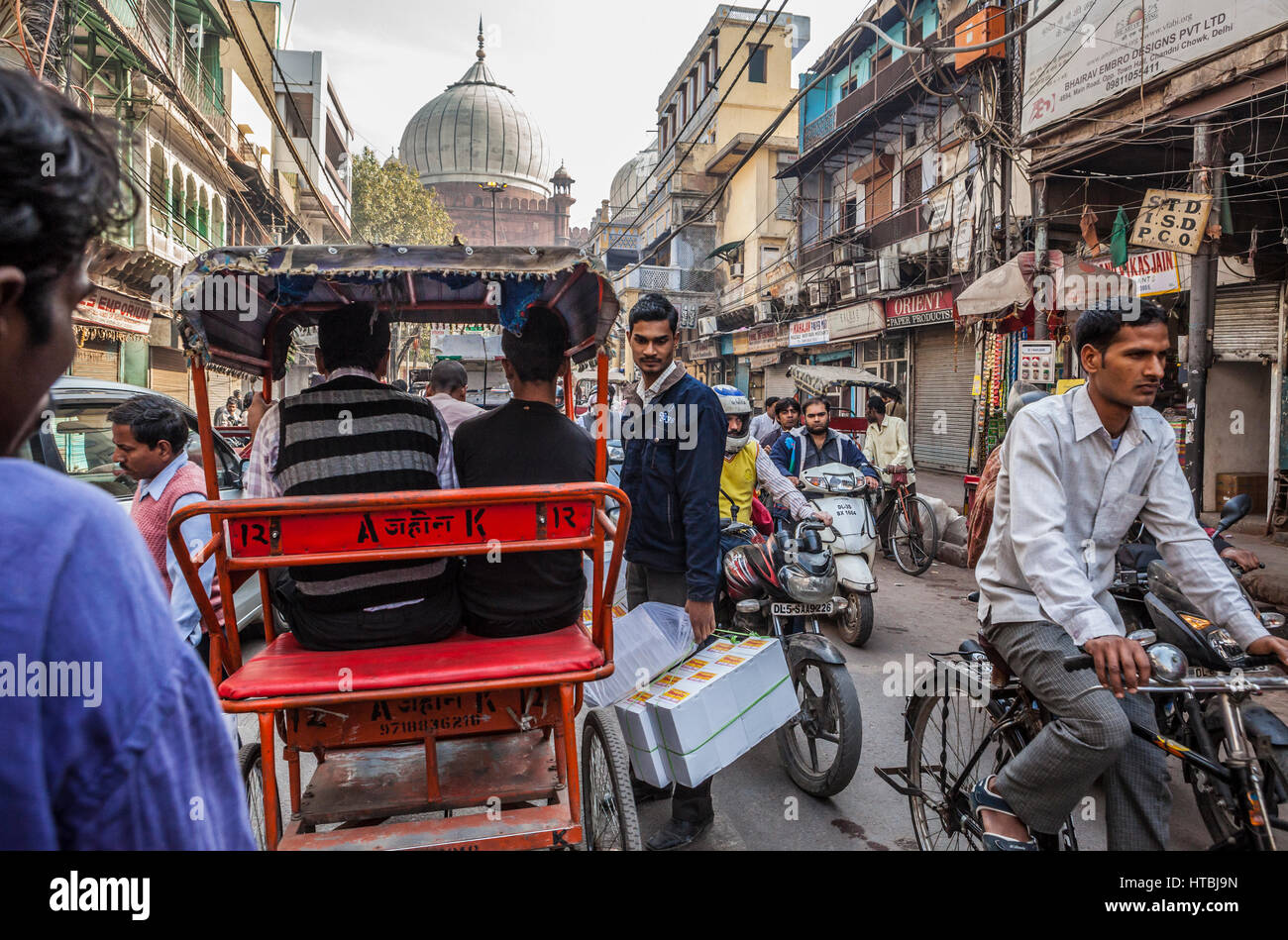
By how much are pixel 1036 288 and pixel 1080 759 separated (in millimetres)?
9031

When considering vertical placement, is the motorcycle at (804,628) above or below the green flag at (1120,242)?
below

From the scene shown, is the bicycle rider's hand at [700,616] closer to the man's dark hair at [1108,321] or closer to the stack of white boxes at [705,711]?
the stack of white boxes at [705,711]

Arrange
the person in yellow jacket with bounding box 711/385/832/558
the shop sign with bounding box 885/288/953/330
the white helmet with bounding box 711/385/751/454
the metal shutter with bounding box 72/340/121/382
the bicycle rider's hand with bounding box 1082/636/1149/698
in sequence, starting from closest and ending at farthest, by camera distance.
Result: the bicycle rider's hand with bounding box 1082/636/1149/698, the person in yellow jacket with bounding box 711/385/832/558, the white helmet with bounding box 711/385/751/454, the metal shutter with bounding box 72/340/121/382, the shop sign with bounding box 885/288/953/330

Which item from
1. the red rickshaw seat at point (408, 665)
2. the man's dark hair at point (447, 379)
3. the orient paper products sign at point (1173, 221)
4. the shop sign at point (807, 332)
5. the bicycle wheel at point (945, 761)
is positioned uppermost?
the shop sign at point (807, 332)

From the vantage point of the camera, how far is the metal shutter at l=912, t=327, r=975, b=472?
17297 millimetres

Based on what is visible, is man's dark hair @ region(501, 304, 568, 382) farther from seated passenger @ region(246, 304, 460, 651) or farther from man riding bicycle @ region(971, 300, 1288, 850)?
man riding bicycle @ region(971, 300, 1288, 850)

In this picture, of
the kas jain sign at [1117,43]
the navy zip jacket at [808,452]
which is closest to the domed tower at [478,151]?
the kas jain sign at [1117,43]

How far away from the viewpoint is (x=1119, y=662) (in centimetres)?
205

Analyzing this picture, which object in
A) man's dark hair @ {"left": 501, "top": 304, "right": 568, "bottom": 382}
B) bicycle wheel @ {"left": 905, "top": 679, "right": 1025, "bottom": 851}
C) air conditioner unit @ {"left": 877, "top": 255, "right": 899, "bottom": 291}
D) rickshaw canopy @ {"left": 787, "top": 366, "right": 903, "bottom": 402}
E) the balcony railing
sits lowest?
bicycle wheel @ {"left": 905, "top": 679, "right": 1025, "bottom": 851}

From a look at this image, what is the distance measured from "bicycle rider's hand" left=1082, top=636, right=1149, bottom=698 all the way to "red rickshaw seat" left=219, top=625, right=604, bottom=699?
1.37 m

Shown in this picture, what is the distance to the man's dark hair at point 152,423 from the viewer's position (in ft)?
11.2

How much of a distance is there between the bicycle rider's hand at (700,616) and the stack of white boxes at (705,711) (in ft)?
0.29

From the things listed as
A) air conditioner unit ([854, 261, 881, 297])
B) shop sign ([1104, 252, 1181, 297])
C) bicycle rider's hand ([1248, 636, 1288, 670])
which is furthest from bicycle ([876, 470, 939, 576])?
air conditioner unit ([854, 261, 881, 297])

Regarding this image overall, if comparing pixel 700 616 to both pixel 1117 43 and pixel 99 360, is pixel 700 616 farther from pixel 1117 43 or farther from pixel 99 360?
pixel 99 360
